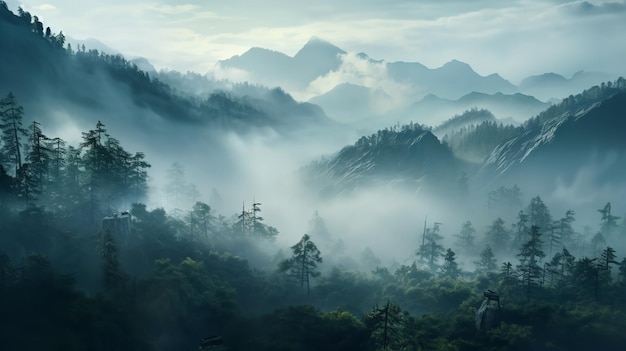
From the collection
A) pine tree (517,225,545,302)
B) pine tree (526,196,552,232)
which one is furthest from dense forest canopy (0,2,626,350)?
pine tree (526,196,552,232)

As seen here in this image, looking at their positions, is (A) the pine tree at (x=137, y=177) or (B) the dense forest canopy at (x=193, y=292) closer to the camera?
(B) the dense forest canopy at (x=193, y=292)

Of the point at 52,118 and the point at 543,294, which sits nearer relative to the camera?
the point at 543,294

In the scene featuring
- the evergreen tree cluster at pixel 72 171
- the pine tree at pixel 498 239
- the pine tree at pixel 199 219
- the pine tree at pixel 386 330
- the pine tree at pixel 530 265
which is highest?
the evergreen tree cluster at pixel 72 171

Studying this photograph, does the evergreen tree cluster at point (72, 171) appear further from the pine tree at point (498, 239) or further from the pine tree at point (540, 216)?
the pine tree at point (540, 216)

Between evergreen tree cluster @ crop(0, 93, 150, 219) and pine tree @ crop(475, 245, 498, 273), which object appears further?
pine tree @ crop(475, 245, 498, 273)

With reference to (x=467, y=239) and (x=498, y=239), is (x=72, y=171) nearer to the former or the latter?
(x=467, y=239)

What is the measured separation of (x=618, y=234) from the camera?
13788cm

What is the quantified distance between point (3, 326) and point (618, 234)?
5835 inches

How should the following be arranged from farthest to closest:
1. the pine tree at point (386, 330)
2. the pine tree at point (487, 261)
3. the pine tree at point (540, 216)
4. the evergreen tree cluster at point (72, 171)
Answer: the pine tree at point (540, 216)
the pine tree at point (487, 261)
the evergreen tree cluster at point (72, 171)
the pine tree at point (386, 330)

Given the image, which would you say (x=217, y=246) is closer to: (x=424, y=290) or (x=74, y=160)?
(x=74, y=160)

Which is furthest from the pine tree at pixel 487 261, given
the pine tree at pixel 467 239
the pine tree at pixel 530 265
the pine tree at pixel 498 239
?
the pine tree at pixel 467 239

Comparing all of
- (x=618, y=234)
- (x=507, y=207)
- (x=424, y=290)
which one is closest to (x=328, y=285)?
(x=424, y=290)

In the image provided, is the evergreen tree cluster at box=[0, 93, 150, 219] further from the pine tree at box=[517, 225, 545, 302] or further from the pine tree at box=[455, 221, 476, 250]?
the pine tree at box=[455, 221, 476, 250]

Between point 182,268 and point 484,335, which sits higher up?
point 182,268
